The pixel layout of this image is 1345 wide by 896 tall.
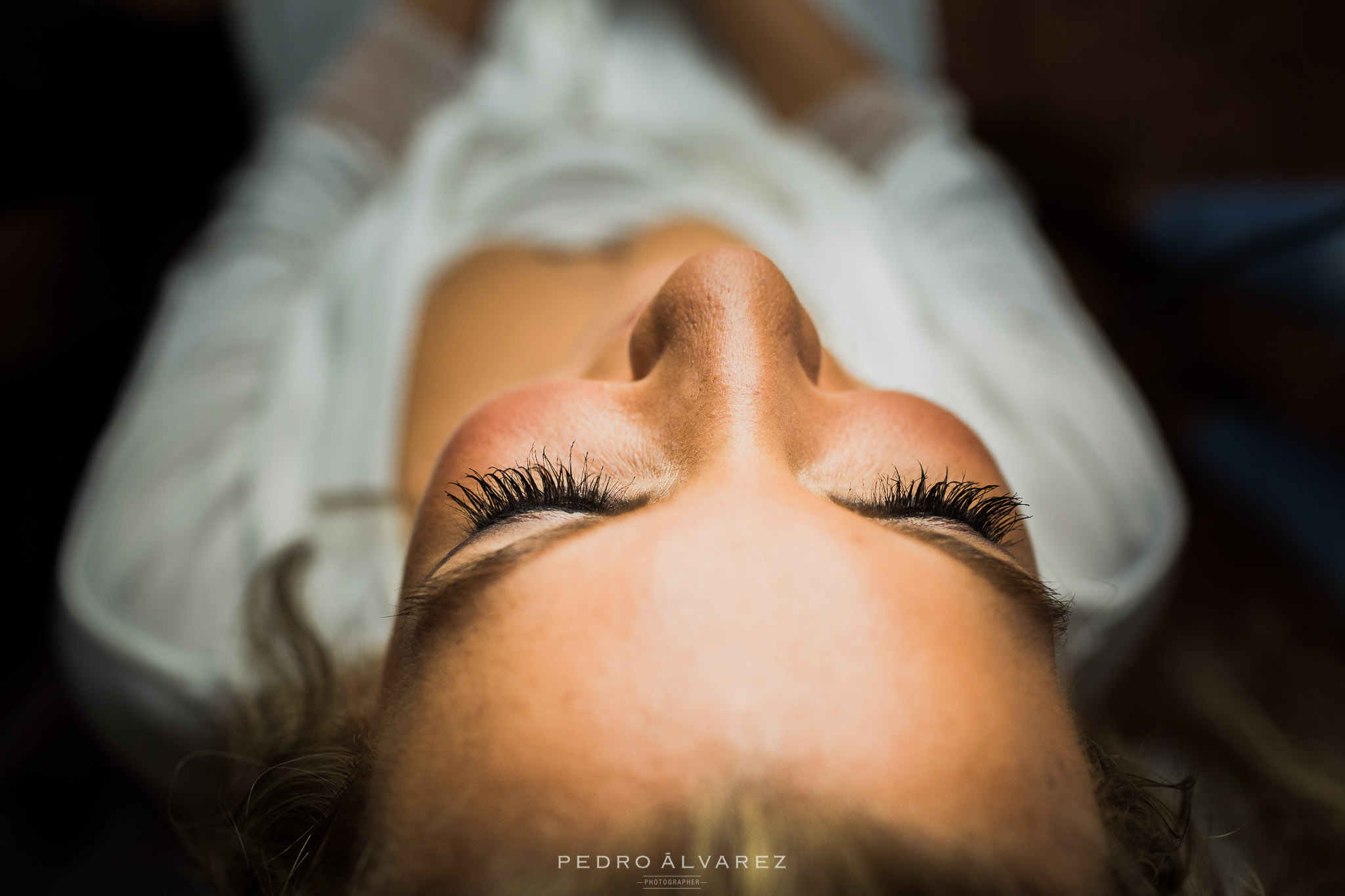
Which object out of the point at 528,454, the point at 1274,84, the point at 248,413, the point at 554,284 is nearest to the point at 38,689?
the point at 248,413

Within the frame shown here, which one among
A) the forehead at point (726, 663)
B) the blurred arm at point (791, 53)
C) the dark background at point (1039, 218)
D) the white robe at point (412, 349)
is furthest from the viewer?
the blurred arm at point (791, 53)

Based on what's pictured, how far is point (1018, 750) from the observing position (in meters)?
0.26

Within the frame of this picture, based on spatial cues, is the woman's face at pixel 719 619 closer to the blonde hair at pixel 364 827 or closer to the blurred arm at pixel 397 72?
the blonde hair at pixel 364 827

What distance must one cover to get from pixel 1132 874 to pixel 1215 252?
2.16 feet

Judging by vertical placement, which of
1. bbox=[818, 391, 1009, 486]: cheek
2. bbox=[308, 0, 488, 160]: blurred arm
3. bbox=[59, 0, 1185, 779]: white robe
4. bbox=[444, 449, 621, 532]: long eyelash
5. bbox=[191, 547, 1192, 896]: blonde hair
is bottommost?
bbox=[191, 547, 1192, 896]: blonde hair

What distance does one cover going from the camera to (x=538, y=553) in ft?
0.95

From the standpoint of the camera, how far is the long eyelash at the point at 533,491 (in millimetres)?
295

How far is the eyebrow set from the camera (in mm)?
291

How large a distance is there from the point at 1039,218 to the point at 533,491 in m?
1.18

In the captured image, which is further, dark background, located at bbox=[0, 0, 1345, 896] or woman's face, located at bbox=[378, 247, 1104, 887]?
dark background, located at bbox=[0, 0, 1345, 896]

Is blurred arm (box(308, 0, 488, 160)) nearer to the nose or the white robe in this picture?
the white robe

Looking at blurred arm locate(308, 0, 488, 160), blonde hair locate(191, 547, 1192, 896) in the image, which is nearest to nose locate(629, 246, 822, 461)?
blonde hair locate(191, 547, 1192, 896)

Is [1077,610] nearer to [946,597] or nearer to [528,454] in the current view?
[946,597]

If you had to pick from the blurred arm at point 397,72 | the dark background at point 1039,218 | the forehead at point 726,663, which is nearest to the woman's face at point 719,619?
the forehead at point 726,663
